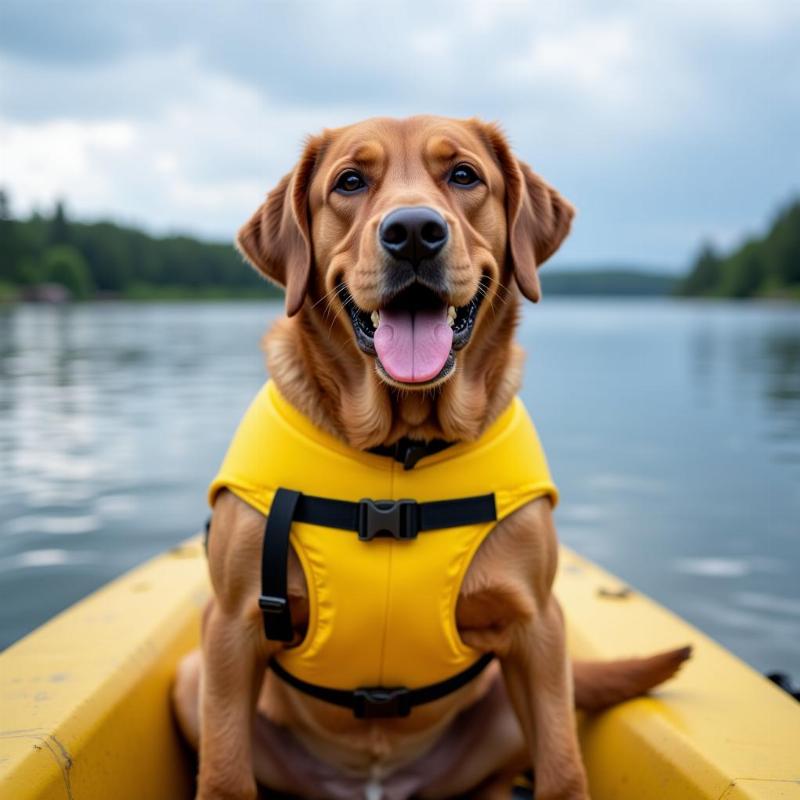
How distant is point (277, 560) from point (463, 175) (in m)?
1.41

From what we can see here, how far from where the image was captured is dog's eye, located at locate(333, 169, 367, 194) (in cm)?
296

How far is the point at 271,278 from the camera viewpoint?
3.22 metres

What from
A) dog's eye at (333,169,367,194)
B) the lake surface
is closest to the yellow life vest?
dog's eye at (333,169,367,194)

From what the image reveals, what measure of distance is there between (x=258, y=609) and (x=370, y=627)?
35cm

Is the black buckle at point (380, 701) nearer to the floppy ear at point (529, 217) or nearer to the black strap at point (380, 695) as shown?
the black strap at point (380, 695)

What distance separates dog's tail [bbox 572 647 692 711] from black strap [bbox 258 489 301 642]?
4.00 ft

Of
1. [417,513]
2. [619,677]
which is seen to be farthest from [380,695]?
[619,677]

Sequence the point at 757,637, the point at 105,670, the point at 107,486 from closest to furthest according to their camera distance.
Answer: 1. the point at 105,670
2. the point at 757,637
3. the point at 107,486

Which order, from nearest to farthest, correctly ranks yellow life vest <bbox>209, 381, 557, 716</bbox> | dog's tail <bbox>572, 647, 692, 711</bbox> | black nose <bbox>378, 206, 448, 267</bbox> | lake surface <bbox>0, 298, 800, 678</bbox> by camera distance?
black nose <bbox>378, 206, 448, 267</bbox> < yellow life vest <bbox>209, 381, 557, 716</bbox> < dog's tail <bbox>572, 647, 692, 711</bbox> < lake surface <bbox>0, 298, 800, 678</bbox>

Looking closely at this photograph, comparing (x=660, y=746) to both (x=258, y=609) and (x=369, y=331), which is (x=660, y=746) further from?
Answer: (x=369, y=331)

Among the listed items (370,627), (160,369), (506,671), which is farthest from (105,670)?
(160,369)

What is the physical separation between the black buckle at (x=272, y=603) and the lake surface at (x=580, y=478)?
3863 millimetres

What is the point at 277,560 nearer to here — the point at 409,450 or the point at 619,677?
the point at 409,450

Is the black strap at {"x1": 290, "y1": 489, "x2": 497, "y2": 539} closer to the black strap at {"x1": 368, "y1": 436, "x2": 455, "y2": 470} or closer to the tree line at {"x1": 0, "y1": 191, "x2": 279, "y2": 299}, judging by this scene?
the black strap at {"x1": 368, "y1": 436, "x2": 455, "y2": 470}
